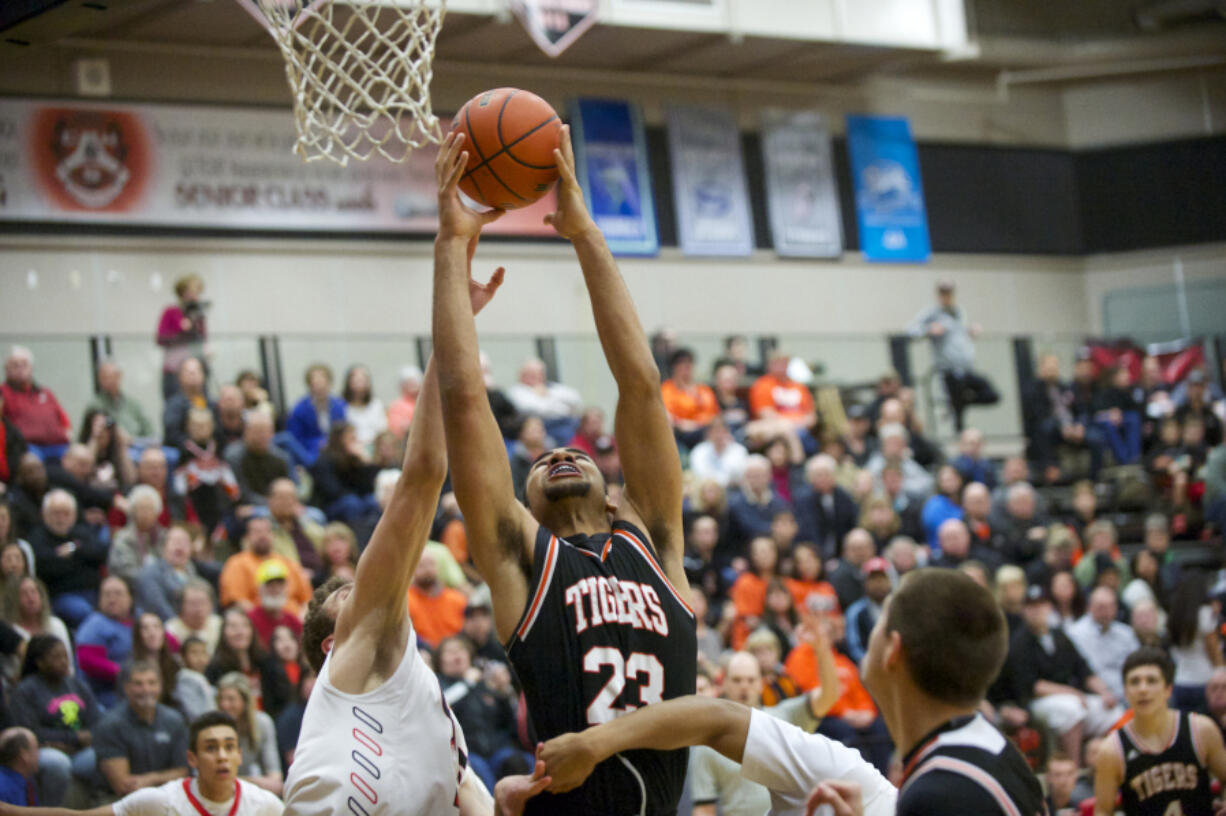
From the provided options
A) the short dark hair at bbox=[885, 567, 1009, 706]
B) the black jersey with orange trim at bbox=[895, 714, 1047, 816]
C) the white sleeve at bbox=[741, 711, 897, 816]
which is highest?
the short dark hair at bbox=[885, 567, 1009, 706]

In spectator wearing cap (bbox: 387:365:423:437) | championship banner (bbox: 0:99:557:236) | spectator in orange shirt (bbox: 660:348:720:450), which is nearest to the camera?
spectator wearing cap (bbox: 387:365:423:437)

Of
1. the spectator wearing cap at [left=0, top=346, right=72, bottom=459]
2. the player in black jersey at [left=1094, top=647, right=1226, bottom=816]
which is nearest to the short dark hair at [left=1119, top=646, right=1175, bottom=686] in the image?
the player in black jersey at [left=1094, top=647, right=1226, bottom=816]

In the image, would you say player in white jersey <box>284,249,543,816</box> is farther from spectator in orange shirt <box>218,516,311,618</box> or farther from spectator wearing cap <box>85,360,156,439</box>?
spectator wearing cap <box>85,360,156,439</box>

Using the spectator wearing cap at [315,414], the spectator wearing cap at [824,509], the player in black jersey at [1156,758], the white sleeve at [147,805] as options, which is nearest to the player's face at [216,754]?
the white sleeve at [147,805]

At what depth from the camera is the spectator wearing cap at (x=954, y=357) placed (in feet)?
49.4

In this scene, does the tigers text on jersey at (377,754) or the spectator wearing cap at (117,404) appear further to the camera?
the spectator wearing cap at (117,404)

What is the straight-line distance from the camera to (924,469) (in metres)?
13.4

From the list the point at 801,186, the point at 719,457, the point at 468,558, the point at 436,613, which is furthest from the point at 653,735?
the point at 801,186

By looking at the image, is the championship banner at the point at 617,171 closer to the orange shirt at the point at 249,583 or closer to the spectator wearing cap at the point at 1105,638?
the spectator wearing cap at the point at 1105,638

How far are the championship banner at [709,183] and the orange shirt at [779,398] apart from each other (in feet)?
13.0

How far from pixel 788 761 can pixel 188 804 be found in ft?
9.06

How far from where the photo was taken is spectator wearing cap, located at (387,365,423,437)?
11375 millimetres

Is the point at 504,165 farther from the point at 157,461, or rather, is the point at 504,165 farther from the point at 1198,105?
the point at 1198,105

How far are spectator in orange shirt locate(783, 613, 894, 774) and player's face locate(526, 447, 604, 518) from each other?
209 inches
